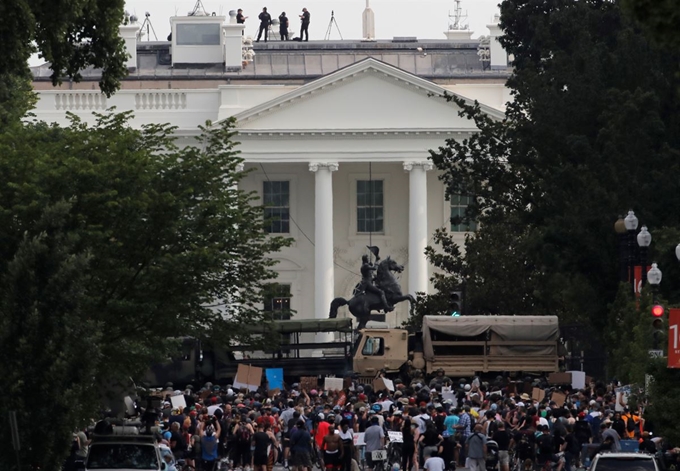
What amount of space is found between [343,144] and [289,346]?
31493 mm

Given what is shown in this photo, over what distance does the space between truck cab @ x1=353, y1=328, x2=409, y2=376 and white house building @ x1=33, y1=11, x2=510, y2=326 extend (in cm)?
3153

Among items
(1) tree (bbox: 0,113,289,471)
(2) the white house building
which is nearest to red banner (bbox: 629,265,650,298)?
(1) tree (bbox: 0,113,289,471)

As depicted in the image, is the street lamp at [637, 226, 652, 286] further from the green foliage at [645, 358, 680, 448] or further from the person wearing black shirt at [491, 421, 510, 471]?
the green foliage at [645, 358, 680, 448]

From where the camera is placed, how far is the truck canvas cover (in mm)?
49719

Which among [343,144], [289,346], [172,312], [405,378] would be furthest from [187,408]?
[343,144]

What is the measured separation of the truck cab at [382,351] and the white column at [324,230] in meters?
35.4

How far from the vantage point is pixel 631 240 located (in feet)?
122

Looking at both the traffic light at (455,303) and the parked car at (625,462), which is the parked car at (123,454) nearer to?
the parked car at (625,462)

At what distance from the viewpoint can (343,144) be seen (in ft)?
286

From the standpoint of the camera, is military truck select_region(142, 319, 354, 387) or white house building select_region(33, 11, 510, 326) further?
white house building select_region(33, 11, 510, 326)

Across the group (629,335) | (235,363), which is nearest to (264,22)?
(235,363)

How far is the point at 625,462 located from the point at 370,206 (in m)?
66.5

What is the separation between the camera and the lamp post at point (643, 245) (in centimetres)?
3525

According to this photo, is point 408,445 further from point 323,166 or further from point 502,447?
point 323,166
